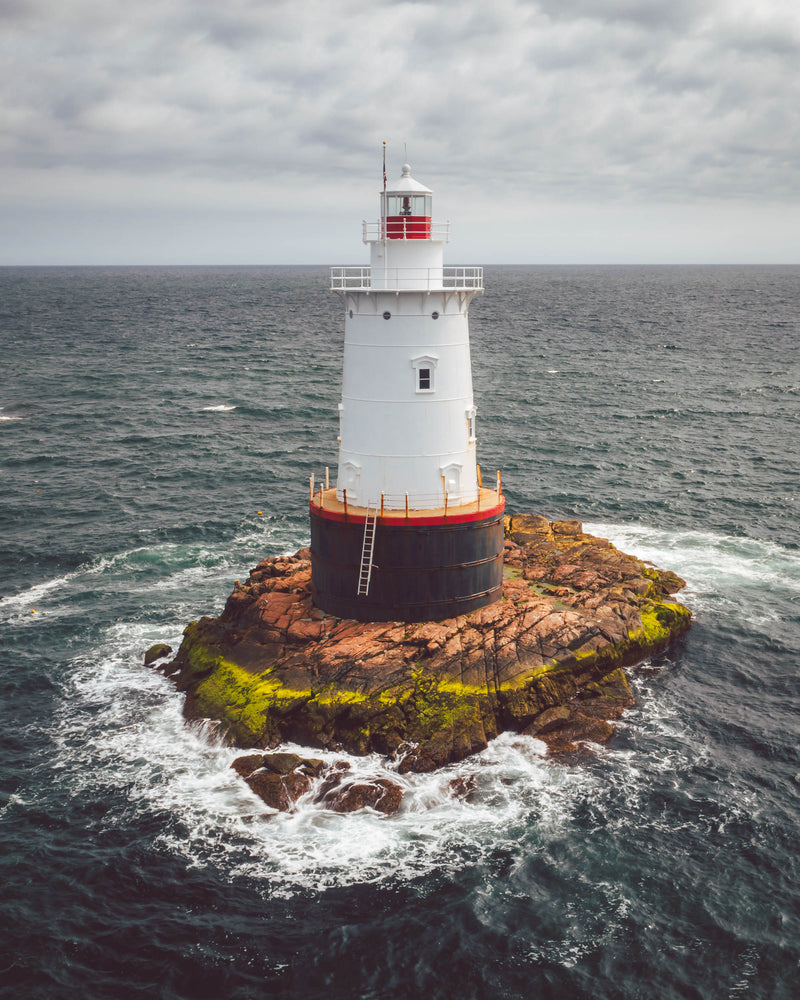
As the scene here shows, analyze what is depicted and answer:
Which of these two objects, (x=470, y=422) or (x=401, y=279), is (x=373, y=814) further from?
(x=401, y=279)

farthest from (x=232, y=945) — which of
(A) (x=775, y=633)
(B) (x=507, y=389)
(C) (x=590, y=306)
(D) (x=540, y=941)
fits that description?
(C) (x=590, y=306)

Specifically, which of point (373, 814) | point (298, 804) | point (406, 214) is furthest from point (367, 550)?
point (406, 214)

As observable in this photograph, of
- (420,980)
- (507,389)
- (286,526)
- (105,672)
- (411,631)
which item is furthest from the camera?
(507,389)

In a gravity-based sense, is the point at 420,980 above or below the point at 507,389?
below

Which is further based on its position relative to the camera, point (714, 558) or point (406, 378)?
point (714, 558)

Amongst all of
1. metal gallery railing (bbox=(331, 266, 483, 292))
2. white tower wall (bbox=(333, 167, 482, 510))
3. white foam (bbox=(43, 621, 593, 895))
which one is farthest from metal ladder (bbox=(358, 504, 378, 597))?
metal gallery railing (bbox=(331, 266, 483, 292))

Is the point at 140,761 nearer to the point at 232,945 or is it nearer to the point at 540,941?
the point at 232,945
